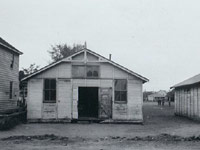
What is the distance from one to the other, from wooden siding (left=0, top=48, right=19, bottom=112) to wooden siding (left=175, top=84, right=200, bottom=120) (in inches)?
640

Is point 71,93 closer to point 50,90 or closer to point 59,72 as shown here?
point 50,90

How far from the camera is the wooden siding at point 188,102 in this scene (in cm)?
2402

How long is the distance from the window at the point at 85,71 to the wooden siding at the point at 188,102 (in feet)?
28.3

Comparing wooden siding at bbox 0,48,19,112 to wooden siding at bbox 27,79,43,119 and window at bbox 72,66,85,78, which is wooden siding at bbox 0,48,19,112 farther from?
window at bbox 72,66,85,78

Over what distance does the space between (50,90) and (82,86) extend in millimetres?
2495

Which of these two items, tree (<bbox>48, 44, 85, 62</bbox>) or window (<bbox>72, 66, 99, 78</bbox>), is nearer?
window (<bbox>72, 66, 99, 78</bbox>)

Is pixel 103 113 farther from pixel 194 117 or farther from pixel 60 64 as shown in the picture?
pixel 194 117

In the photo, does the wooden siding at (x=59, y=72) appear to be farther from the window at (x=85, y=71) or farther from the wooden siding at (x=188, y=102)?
the wooden siding at (x=188, y=102)

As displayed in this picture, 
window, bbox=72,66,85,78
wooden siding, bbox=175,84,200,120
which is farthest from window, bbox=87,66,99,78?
wooden siding, bbox=175,84,200,120

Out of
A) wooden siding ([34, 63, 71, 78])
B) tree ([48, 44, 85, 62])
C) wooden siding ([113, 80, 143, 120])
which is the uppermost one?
tree ([48, 44, 85, 62])

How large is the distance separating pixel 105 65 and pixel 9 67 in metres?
9.30

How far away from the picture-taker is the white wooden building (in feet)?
72.3

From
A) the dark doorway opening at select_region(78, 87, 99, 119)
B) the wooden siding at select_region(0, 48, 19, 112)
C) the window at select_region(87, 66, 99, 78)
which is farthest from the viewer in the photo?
the dark doorway opening at select_region(78, 87, 99, 119)

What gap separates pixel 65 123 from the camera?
21812 mm
